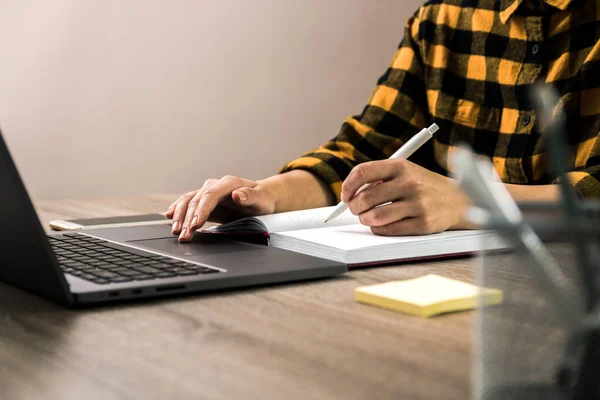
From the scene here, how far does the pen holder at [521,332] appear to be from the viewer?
370 millimetres

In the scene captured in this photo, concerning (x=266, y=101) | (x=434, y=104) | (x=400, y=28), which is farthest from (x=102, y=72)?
(x=434, y=104)

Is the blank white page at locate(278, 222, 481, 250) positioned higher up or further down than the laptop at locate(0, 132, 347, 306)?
further down

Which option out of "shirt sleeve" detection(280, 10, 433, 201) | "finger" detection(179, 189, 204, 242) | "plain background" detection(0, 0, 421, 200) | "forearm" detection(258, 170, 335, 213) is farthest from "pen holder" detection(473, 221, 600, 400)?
"plain background" detection(0, 0, 421, 200)

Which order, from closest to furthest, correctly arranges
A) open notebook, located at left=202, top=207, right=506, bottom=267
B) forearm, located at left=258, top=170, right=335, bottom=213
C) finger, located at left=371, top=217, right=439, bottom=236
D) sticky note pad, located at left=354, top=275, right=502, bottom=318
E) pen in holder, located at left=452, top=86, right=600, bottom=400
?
pen in holder, located at left=452, top=86, right=600, bottom=400, sticky note pad, located at left=354, top=275, right=502, bottom=318, open notebook, located at left=202, top=207, right=506, bottom=267, finger, located at left=371, top=217, right=439, bottom=236, forearm, located at left=258, top=170, right=335, bottom=213

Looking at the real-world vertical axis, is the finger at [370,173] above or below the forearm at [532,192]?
above

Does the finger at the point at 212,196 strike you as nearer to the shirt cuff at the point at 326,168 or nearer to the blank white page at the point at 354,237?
the blank white page at the point at 354,237

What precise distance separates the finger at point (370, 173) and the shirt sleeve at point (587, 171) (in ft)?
0.71

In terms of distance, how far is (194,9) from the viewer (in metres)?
3.10

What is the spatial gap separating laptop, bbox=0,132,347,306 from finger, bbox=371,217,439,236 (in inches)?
6.3

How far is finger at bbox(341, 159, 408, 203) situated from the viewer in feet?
3.28

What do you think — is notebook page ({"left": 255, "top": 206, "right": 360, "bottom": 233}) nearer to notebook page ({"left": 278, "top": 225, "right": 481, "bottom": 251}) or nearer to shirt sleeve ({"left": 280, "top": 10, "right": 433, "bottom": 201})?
notebook page ({"left": 278, "top": 225, "right": 481, "bottom": 251})

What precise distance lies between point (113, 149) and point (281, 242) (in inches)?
83.5

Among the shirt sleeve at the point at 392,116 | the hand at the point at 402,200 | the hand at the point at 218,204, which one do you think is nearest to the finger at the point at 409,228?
the hand at the point at 402,200

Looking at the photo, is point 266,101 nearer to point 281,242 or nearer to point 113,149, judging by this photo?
point 113,149
